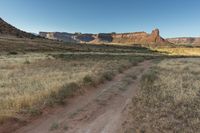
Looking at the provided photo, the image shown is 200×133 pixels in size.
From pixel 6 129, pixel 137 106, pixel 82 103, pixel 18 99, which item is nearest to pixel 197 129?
pixel 137 106

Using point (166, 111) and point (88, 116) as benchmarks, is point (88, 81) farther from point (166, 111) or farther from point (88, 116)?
point (166, 111)

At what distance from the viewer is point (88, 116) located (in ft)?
33.5

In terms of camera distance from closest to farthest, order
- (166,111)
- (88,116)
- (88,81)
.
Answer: (88,116) → (166,111) → (88,81)

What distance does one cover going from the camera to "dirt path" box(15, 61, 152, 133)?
8797mm

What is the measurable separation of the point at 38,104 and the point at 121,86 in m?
7.00

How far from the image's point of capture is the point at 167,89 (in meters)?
15.8

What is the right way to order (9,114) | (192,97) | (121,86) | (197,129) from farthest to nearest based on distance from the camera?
(121,86), (192,97), (9,114), (197,129)

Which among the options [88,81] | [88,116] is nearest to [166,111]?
[88,116]

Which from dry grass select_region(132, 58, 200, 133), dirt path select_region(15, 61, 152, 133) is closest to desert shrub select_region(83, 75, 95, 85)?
dirt path select_region(15, 61, 152, 133)

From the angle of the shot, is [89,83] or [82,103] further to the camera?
[89,83]

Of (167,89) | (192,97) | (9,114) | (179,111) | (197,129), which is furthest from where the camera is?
(167,89)

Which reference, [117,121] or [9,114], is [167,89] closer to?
[117,121]

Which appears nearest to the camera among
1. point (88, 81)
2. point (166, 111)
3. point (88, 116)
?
point (88, 116)

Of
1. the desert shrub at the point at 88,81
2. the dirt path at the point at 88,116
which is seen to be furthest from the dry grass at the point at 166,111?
the desert shrub at the point at 88,81
